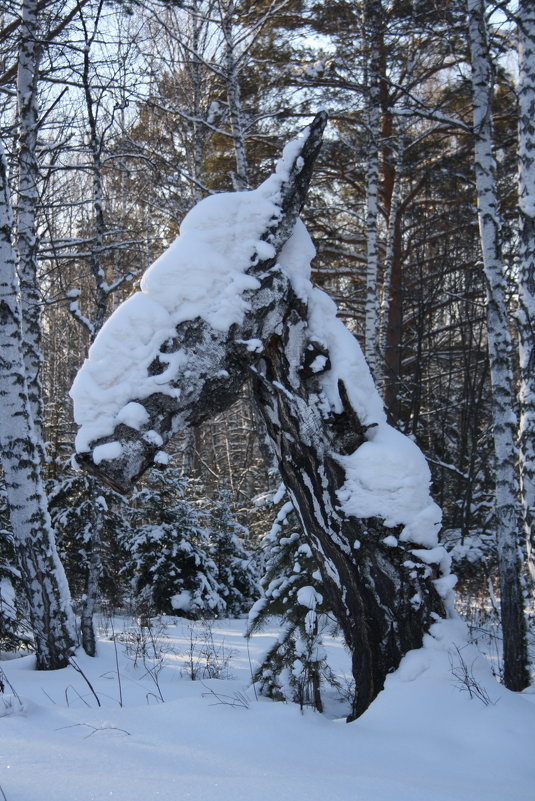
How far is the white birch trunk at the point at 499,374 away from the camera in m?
4.67

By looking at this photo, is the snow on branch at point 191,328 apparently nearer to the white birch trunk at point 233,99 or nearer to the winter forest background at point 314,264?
the winter forest background at point 314,264

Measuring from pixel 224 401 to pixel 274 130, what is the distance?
10.7 m

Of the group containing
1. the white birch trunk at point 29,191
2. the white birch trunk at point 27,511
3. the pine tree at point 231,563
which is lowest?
the pine tree at point 231,563

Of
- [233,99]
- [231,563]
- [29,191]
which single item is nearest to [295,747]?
[29,191]

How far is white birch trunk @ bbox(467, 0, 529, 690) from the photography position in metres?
4.67

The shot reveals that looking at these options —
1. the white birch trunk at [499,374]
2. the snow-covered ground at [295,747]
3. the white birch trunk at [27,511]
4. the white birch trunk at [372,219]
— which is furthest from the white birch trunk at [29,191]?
the white birch trunk at [372,219]

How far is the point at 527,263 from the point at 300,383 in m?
2.89

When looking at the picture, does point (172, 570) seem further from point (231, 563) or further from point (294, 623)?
point (294, 623)

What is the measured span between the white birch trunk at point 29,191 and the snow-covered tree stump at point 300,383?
408 cm

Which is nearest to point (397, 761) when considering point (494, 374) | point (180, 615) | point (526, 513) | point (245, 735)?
point (245, 735)

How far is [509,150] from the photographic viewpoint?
11.8 meters

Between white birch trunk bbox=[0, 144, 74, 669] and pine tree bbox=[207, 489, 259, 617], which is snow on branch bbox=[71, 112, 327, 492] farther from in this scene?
pine tree bbox=[207, 489, 259, 617]

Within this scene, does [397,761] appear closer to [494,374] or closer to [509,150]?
[494,374]

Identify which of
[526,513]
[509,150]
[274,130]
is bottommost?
[526,513]
